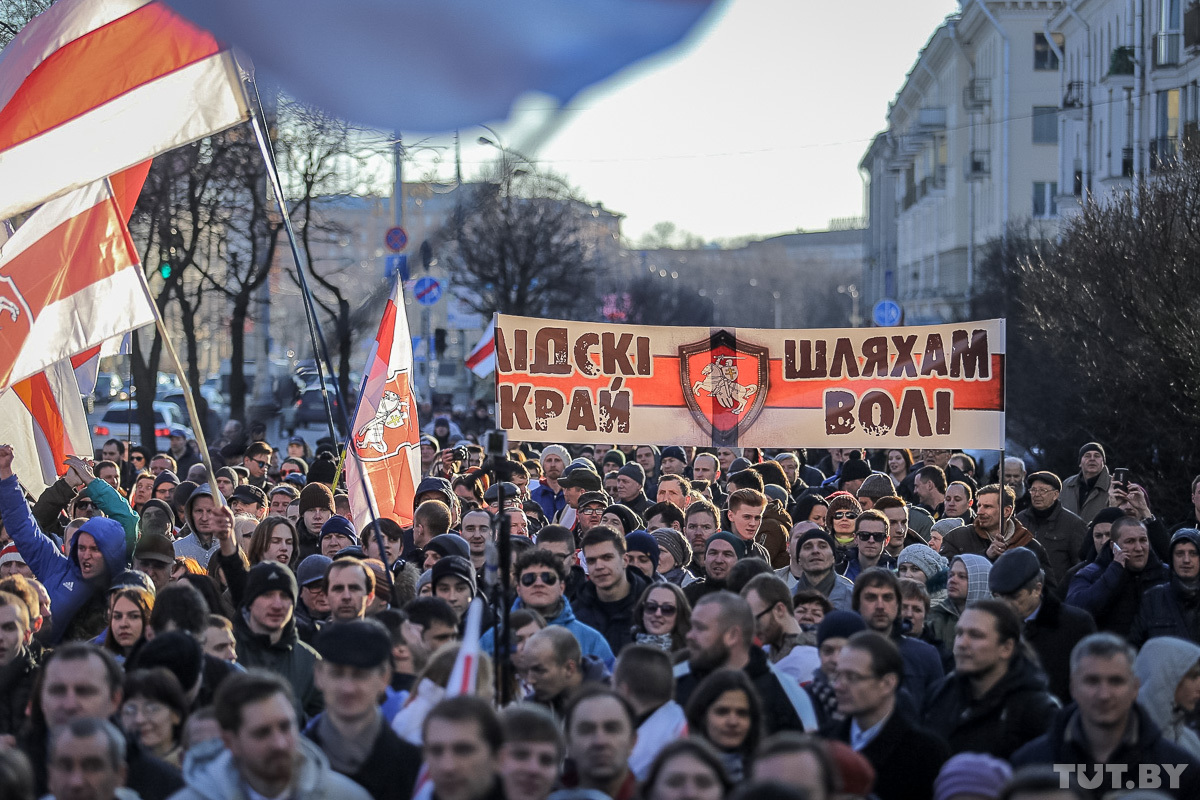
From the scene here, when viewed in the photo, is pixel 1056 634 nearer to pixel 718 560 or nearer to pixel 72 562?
pixel 718 560

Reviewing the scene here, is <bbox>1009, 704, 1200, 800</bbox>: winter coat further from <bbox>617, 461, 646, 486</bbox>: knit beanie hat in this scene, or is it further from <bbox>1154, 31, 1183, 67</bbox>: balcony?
<bbox>1154, 31, 1183, 67</bbox>: balcony

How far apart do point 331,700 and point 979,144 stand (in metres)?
56.9

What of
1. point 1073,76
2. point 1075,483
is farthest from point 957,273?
point 1075,483

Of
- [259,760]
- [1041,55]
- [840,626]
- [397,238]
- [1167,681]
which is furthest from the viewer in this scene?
[1041,55]

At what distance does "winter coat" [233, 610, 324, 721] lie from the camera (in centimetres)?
654

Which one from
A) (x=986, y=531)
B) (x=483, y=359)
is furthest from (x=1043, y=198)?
(x=986, y=531)

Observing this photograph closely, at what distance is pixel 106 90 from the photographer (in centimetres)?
860

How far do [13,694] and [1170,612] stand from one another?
5701 millimetres

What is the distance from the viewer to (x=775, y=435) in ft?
40.0

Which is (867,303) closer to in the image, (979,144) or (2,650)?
(979,144)

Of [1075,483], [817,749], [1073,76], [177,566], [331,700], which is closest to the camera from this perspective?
[817,749]

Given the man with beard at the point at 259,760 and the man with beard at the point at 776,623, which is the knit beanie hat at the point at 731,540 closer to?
the man with beard at the point at 776,623

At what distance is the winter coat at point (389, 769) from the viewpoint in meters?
5.05

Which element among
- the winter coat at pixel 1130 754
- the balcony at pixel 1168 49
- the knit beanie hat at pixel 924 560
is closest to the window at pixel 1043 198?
the balcony at pixel 1168 49
